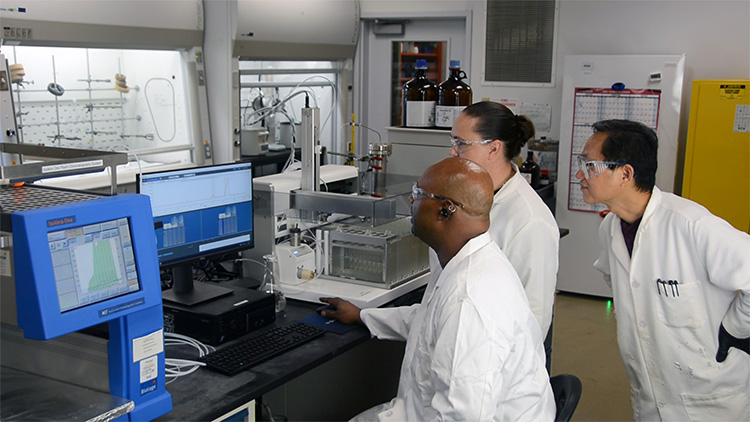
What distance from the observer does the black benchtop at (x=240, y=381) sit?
1.70 m

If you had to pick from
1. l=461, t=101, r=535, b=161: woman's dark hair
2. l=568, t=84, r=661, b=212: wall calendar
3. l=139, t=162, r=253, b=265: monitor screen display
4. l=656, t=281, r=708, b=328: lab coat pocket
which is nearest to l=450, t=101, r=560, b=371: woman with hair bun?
l=461, t=101, r=535, b=161: woman's dark hair

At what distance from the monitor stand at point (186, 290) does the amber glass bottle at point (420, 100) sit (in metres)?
1.38

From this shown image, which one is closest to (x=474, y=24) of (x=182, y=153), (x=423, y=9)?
(x=423, y=9)

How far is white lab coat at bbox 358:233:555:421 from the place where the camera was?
144 centimetres

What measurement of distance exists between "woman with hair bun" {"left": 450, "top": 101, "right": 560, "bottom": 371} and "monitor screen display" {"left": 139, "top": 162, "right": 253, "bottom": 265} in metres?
0.73

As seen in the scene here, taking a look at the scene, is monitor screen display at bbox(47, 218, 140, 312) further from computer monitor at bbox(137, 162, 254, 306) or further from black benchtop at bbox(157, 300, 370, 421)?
computer monitor at bbox(137, 162, 254, 306)

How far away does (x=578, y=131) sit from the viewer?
4.61 metres

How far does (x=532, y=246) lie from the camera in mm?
2084

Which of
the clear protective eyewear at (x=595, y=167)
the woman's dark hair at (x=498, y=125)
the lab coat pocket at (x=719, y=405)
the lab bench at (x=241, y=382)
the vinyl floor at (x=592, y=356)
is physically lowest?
the vinyl floor at (x=592, y=356)

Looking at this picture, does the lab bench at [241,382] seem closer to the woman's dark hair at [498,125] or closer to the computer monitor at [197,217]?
the computer monitor at [197,217]

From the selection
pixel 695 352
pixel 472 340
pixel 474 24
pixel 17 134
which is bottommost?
pixel 695 352

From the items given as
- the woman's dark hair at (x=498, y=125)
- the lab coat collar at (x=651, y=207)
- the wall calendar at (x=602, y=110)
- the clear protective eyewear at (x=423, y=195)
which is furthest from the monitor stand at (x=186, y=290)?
the wall calendar at (x=602, y=110)

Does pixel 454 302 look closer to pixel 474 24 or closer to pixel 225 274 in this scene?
pixel 225 274

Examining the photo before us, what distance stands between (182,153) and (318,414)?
106 inches
